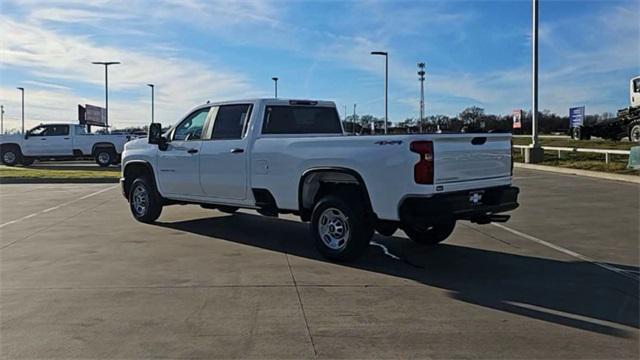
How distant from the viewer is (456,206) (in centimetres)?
688

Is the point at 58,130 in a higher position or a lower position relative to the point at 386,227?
higher

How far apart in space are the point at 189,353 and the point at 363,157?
3254 millimetres

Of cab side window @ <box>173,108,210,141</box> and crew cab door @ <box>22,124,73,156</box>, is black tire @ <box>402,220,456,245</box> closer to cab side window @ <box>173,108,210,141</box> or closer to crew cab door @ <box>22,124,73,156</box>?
cab side window @ <box>173,108,210,141</box>

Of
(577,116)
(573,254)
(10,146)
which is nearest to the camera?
(573,254)

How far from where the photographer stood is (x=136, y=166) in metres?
11.0

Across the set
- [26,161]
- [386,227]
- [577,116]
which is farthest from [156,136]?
[577,116]

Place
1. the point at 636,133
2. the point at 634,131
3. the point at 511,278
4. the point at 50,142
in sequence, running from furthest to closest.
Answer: the point at 634,131
the point at 636,133
the point at 50,142
the point at 511,278

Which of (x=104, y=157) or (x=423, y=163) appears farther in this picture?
(x=104, y=157)

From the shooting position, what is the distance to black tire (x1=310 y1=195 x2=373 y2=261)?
734cm

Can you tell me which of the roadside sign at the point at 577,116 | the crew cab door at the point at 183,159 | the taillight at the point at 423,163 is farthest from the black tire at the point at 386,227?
the roadside sign at the point at 577,116

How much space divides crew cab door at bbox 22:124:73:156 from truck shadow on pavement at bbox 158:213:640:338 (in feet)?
73.0

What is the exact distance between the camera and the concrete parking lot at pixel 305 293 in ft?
15.6

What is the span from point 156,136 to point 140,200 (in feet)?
4.31

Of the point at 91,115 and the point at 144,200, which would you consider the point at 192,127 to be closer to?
the point at 144,200
